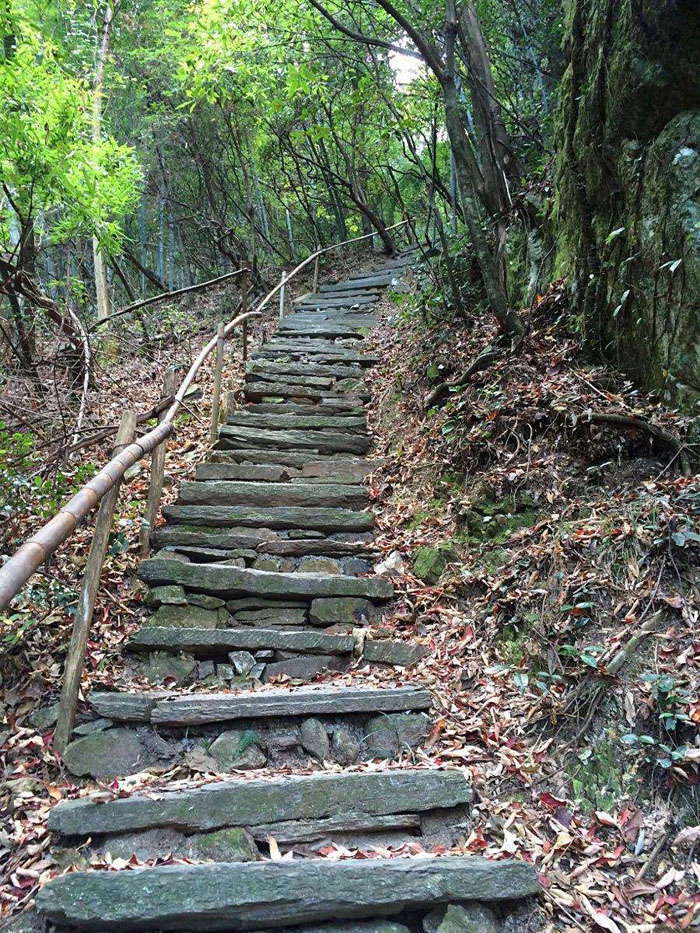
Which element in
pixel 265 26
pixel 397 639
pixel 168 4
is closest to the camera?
pixel 397 639

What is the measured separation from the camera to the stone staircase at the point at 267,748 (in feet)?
6.60

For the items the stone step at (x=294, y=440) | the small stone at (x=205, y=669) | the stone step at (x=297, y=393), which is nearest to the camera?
the small stone at (x=205, y=669)

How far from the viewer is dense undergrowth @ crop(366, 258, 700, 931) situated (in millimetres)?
2238

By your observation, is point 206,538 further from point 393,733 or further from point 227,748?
point 393,733

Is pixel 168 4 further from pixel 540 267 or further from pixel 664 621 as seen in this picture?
pixel 664 621

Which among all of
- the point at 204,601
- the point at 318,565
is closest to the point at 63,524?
the point at 204,601

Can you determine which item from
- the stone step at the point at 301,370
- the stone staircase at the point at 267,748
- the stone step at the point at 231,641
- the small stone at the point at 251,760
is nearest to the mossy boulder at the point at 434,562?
the stone staircase at the point at 267,748

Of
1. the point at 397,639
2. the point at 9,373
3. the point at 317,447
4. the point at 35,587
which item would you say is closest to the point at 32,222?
the point at 9,373

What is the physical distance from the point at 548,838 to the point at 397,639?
140 centimetres

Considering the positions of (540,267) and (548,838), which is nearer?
(548,838)

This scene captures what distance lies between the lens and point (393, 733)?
290 centimetres

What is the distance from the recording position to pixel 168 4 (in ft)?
39.5

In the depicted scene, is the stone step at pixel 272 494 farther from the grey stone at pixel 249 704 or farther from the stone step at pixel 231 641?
the grey stone at pixel 249 704

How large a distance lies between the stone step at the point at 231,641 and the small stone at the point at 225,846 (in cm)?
114
